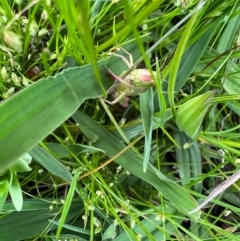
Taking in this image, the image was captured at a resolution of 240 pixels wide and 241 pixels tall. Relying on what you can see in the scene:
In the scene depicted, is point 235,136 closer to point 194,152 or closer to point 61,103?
point 194,152

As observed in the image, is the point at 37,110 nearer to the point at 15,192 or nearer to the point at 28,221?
the point at 15,192

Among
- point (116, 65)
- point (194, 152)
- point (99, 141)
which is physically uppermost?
point (116, 65)

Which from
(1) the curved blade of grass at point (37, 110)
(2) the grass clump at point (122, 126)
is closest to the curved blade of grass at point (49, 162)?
(2) the grass clump at point (122, 126)

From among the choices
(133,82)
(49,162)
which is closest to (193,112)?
(133,82)

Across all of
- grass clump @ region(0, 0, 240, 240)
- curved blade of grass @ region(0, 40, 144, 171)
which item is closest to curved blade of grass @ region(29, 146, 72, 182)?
grass clump @ region(0, 0, 240, 240)

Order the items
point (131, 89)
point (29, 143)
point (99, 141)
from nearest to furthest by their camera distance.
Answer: point (29, 143) → point (131, 89) → point (99, 141)

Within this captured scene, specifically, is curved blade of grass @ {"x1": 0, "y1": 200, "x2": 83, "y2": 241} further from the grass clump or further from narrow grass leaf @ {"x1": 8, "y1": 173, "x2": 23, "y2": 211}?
narrow grass leaf @ {"x1": 8, "y1": 173, "x2": 23, "y2": 211}

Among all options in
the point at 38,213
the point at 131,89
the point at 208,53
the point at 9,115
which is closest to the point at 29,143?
the point at 9,115

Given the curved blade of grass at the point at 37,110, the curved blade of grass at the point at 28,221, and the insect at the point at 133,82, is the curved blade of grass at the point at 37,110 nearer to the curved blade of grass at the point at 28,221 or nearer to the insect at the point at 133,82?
the insect at the point at 133,82
